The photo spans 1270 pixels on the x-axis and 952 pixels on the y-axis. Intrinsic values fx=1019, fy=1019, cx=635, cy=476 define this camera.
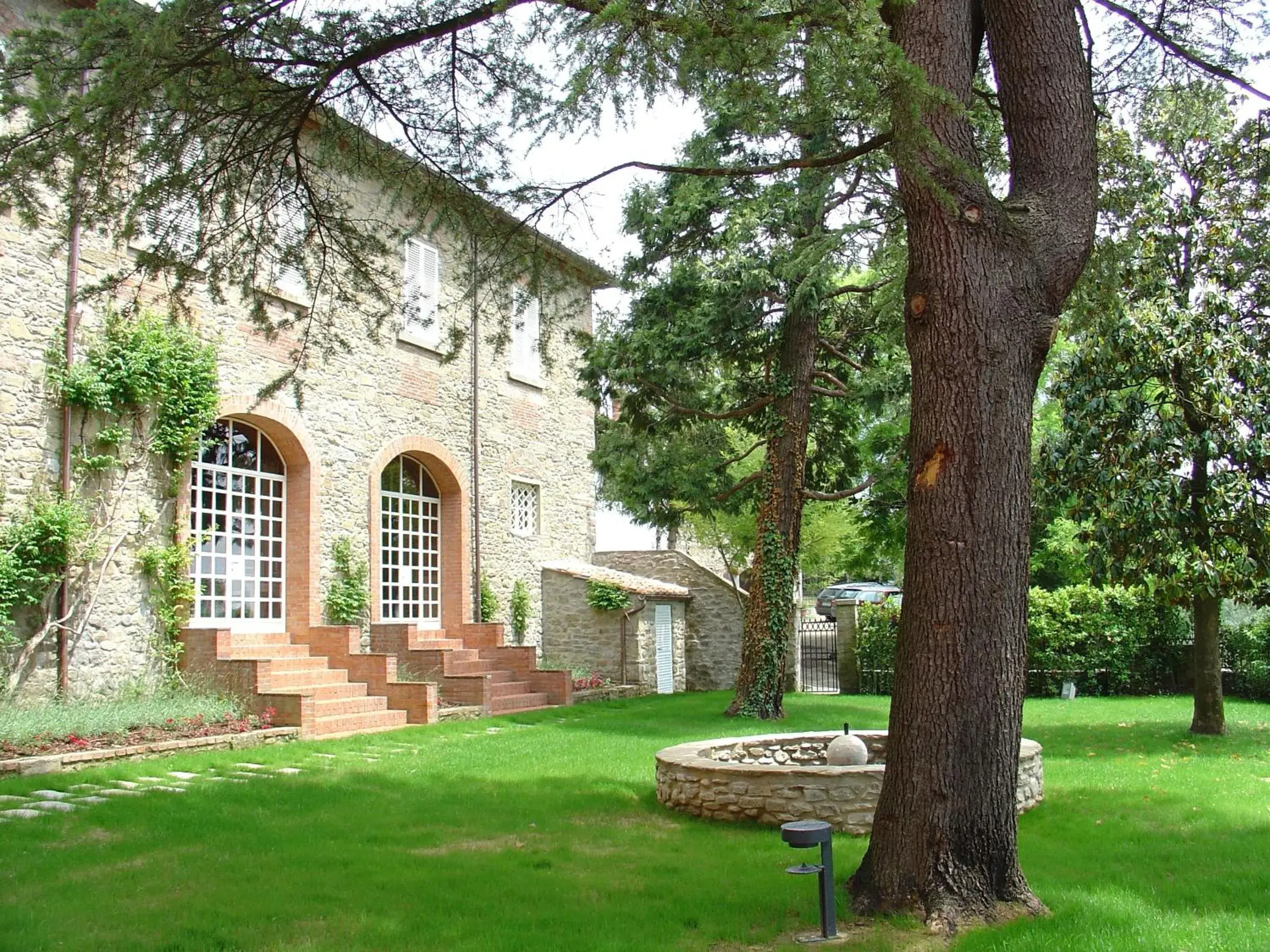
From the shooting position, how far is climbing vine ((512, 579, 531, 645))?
1767cm

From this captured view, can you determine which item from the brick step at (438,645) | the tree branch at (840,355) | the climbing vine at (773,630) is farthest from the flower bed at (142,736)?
the tree branch at (840,355)

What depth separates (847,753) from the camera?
7.67m

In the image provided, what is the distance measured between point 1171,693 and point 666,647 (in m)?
9.35

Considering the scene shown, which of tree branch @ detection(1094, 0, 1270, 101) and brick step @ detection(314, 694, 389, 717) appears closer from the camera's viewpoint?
tree branch @ detection(1094, 0, 1270, 101)

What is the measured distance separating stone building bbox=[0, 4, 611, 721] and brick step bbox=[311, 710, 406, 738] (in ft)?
5.23

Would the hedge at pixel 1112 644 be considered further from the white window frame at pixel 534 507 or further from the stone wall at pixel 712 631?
the white window frame at pixel 534 507

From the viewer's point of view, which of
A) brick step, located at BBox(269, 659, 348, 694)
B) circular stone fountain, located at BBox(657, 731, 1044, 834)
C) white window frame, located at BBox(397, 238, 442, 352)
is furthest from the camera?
white window frame, located at BBox(397, 238, 442, 352)

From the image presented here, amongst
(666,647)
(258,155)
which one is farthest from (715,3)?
(666,647)

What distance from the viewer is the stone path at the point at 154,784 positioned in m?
7.23

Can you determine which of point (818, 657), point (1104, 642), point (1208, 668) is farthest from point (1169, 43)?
point (818, 657)

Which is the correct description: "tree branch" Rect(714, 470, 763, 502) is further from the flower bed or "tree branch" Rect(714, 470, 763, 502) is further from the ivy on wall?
the ivy on wall

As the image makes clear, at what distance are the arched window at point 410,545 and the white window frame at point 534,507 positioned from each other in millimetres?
1592

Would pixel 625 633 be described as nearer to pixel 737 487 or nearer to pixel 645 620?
pixel 645 620

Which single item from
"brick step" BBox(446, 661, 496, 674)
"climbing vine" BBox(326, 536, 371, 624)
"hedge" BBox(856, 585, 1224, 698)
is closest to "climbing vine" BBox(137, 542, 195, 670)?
"climbing vine" BBox(326, 536, 371, 624)
